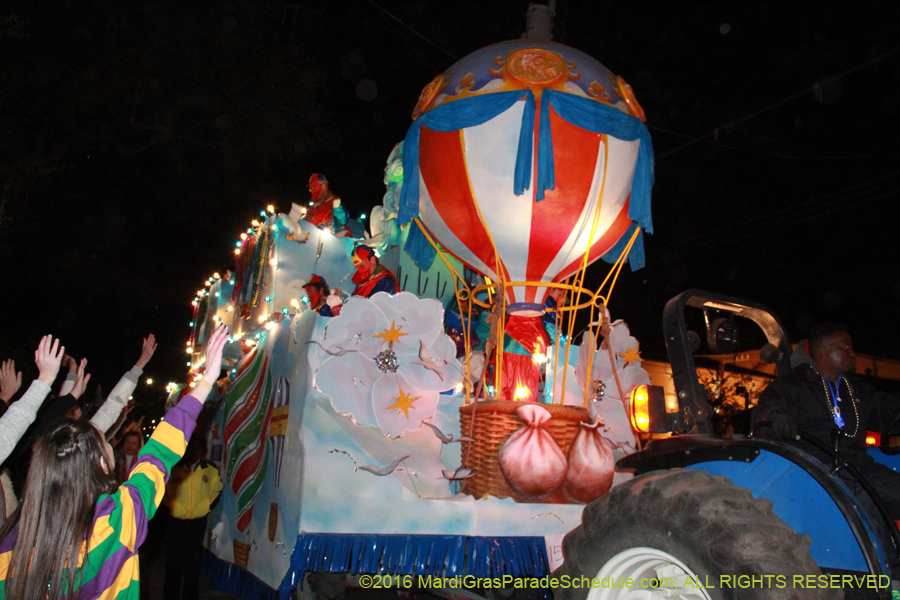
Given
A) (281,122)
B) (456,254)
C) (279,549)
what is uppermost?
(281,122)

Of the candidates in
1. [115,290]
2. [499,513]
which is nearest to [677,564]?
[499,513]

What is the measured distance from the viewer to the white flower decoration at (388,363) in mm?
4578

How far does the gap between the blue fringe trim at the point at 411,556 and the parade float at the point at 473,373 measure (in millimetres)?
11

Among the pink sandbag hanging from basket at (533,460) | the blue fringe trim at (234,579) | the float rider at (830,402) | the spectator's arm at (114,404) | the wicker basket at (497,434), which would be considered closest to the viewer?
the float rider at (830,402)

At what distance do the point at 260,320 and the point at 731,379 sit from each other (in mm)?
28831

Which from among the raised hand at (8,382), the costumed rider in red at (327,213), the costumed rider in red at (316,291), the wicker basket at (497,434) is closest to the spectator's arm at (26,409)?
the raised hand at (8,382)

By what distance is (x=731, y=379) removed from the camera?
3103 centimetres

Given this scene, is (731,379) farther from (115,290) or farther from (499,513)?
(499,513)

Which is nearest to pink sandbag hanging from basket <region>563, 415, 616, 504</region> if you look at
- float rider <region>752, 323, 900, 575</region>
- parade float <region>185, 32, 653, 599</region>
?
parade float <region>185, 32, 653, 599</region>

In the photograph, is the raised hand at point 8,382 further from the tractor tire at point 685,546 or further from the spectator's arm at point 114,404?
the tractor tire at point 685,546

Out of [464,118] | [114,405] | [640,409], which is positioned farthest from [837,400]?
[114,405]

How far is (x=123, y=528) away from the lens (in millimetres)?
2121

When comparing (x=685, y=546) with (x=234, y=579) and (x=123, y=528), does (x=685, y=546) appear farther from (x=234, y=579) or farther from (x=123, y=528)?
(x=234, y=579)

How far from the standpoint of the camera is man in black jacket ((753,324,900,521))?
304cm
